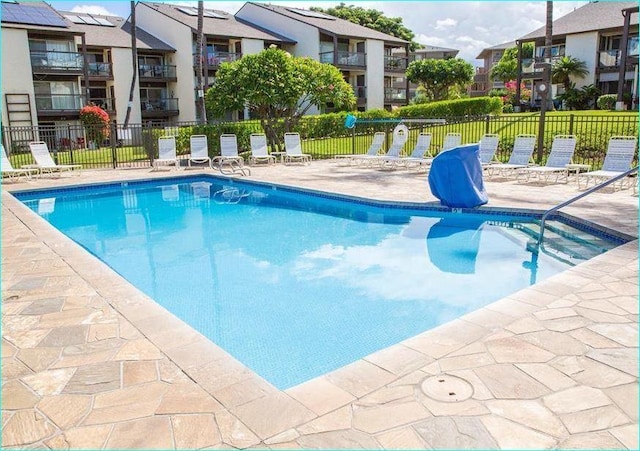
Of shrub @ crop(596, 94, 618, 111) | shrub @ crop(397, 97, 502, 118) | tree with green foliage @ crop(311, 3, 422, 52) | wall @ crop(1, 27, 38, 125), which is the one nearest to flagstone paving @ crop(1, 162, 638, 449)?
shrub @ crop(397, 97, 502, 118)

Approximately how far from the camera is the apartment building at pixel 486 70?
6995cm

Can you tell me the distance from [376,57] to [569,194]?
28078mm

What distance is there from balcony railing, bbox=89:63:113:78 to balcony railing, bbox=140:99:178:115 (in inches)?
92.6

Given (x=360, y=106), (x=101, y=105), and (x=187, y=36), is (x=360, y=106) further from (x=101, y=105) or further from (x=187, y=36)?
(x=101, y=105)

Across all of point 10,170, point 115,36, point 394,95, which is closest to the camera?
point 10,170

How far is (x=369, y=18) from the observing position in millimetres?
48562

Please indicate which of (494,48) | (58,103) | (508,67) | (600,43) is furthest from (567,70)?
(494,48)

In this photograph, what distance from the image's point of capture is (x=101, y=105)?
100ft

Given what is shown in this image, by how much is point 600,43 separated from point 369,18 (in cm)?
2179

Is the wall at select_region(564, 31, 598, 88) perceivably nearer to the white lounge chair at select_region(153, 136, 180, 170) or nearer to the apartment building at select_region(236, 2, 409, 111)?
the apartment building at select_region(236, 2, 409, 111)

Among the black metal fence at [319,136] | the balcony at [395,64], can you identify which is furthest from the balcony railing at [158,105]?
the balcony at [395,64]

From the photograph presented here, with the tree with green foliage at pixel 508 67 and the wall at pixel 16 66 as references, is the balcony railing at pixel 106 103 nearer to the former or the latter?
the wall at pixel 16 66

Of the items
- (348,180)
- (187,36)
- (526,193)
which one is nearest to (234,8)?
(187,36)

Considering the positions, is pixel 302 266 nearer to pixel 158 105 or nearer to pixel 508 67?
pixel 158 105
